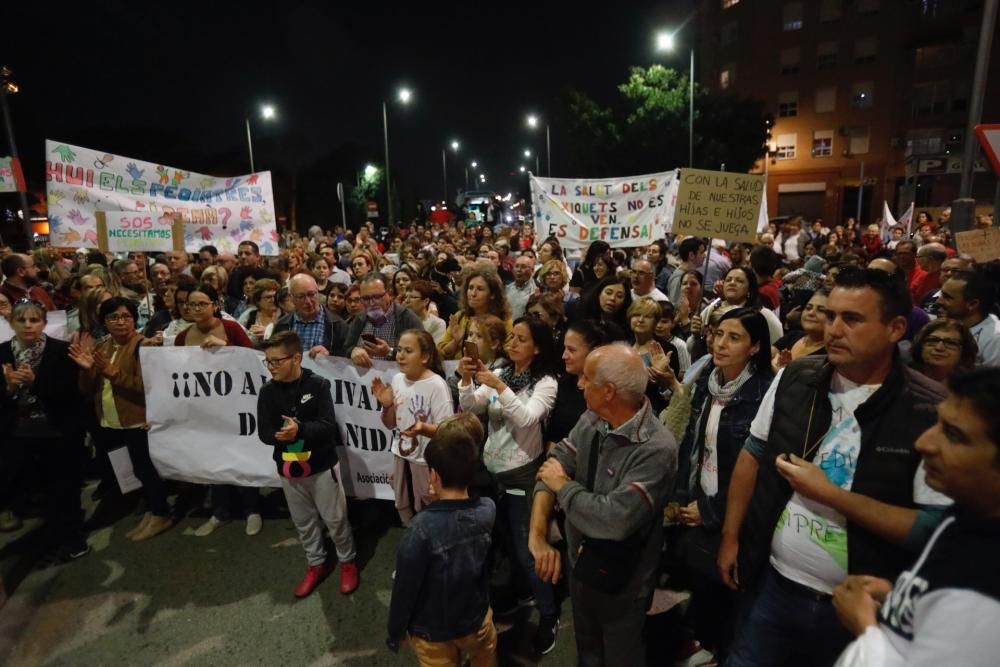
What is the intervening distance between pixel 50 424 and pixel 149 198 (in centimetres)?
452

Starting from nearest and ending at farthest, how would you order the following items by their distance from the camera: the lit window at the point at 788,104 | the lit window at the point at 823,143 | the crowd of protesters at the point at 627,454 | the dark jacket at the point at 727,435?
the crowd of protesters at the point at 627,454 → the dark jacket at the point at 727,435 → the lit window at the point at 823,143 → the lit window at the point at 788,104

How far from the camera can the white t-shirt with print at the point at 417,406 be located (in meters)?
4.05

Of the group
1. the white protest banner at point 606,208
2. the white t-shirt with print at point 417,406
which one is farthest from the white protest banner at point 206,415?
the white protest banner at point 606,208

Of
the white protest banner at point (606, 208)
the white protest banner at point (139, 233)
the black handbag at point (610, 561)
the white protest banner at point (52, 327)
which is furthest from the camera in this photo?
the white protest banner at point (606, 208)

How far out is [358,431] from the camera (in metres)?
4.94

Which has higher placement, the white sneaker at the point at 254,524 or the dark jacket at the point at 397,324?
the dark jacket at the point at 397,324

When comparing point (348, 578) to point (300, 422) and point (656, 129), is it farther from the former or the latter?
point (656, 129)

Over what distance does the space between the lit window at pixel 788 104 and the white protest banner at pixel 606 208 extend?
42.1 meters

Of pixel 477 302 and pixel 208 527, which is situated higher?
pixel 477 302

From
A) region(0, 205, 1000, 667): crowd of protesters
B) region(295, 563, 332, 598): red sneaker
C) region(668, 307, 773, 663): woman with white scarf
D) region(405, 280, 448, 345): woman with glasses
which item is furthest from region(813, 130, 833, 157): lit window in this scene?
region(295, 563, 332, 598): red sneaker

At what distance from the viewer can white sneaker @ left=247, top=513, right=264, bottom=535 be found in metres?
5.12

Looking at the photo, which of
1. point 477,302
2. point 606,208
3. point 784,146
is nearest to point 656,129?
point 784,146

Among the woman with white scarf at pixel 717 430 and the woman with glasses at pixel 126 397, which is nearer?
the woman with white scarf at pixel 717 430

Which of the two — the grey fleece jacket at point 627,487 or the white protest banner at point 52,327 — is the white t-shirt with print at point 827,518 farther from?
the white protest banner at point 52,327
